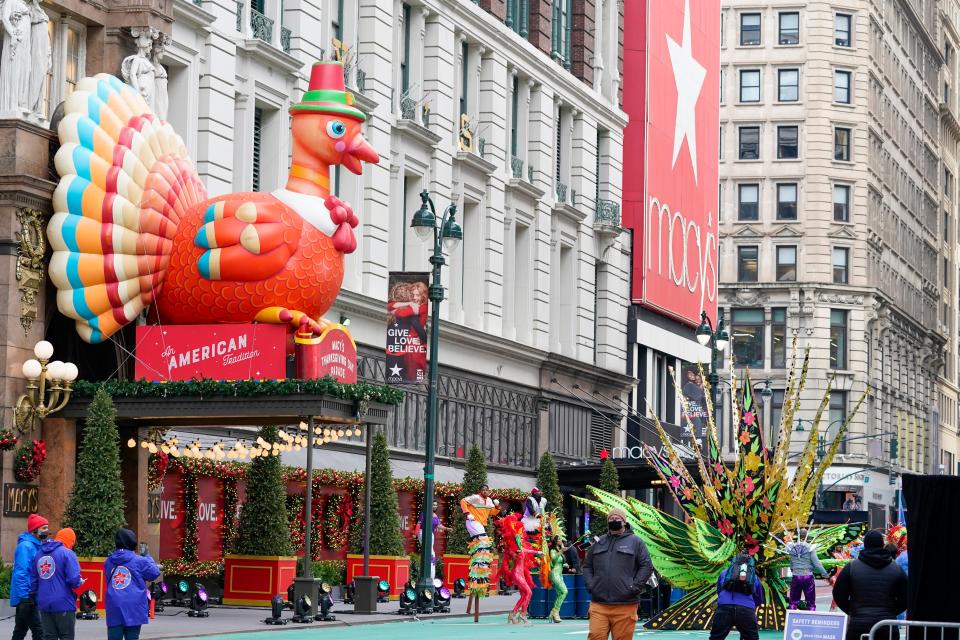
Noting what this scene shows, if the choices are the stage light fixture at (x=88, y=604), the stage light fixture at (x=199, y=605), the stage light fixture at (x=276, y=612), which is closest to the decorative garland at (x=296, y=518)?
the stage light fixture at (x=199, y=605)

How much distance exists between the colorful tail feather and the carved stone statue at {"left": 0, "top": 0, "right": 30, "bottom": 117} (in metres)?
0.82

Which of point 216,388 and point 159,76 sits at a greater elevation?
point 159,76

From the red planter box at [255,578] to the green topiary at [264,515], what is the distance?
14cm

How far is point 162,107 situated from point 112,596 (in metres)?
14.9

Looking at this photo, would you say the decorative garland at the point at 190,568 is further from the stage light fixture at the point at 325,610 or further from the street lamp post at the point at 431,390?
the street lamp post at the point at 431,390

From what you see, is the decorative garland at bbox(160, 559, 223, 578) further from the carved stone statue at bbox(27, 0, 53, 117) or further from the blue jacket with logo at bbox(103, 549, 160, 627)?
the blue jacket with logo at bbox(103, 549, 160, 627)

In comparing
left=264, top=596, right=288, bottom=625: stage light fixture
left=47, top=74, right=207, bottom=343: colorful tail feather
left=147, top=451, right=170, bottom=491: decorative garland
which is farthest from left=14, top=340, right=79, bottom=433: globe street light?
left=264, top=596, right=288, bottom=625: stage light fixture

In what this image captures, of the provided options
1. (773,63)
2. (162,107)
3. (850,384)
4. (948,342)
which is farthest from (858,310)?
(162,107)

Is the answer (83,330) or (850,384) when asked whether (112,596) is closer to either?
(83,330)

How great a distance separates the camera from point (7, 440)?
91.5 feet

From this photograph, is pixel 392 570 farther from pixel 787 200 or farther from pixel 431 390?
pixel 787 200

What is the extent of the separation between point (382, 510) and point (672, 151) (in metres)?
35.5

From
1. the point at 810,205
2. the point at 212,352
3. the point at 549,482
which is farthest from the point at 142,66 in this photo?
the point at 810,205

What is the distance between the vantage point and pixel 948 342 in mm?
128250
